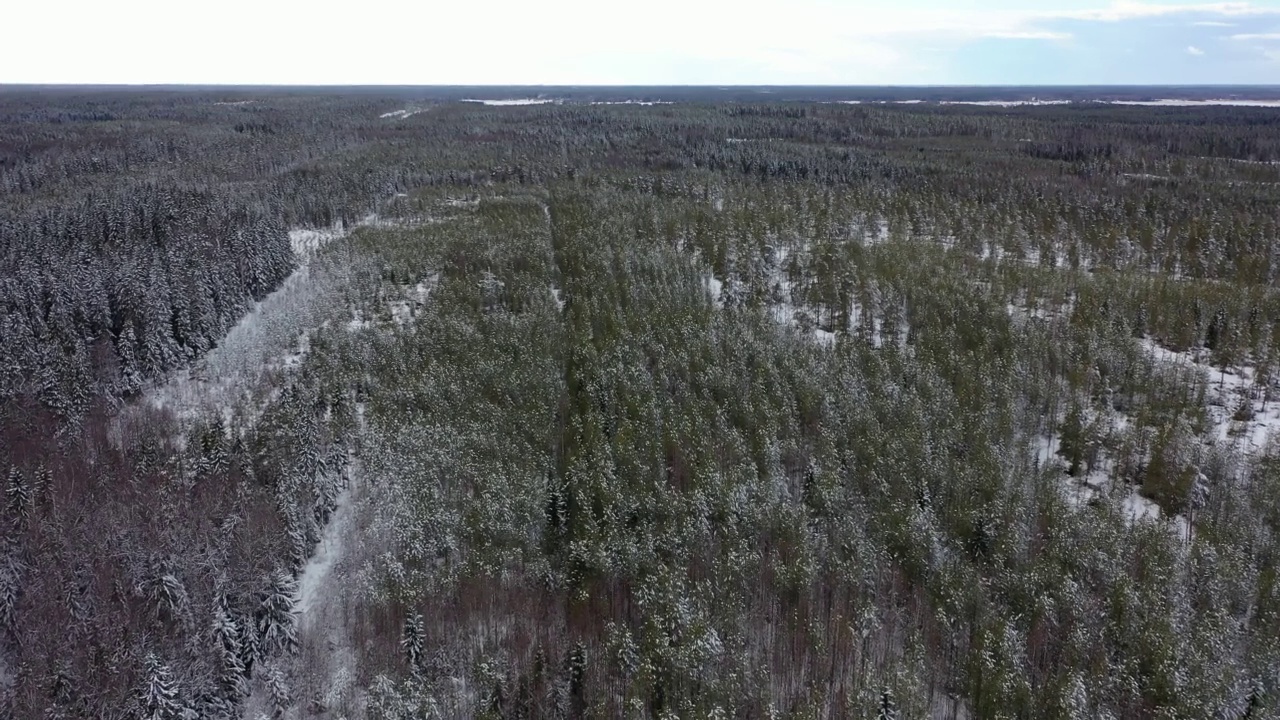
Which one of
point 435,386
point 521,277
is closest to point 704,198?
point 521,277

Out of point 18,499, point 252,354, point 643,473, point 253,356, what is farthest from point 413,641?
point 252,354

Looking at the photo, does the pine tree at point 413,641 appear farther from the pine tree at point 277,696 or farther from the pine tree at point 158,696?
the pine tree at point 158,696

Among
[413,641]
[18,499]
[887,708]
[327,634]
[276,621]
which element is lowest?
[327,634]

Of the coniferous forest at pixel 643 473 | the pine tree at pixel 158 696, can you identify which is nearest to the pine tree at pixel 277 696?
the coniferous forest at pixel 643 473

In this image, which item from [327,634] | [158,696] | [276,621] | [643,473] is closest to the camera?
[158,696]

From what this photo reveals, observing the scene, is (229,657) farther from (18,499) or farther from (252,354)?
(252,354)

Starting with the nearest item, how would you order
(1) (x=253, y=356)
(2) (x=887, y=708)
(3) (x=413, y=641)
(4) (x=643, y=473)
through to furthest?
1. (2) (x=887, y=708)
2. (3) (x=413, y=641)
3. (4) (x=643, y=473)
4. (1) (x=253, y=356)

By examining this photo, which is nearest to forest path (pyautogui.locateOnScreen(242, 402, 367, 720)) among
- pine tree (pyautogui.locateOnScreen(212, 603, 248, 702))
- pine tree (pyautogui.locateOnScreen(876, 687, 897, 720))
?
pine tree (pyautogui.locateOnScreen(212, 603, 248, 702))

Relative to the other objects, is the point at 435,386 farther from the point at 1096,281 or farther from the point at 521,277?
the point at 1096,281
